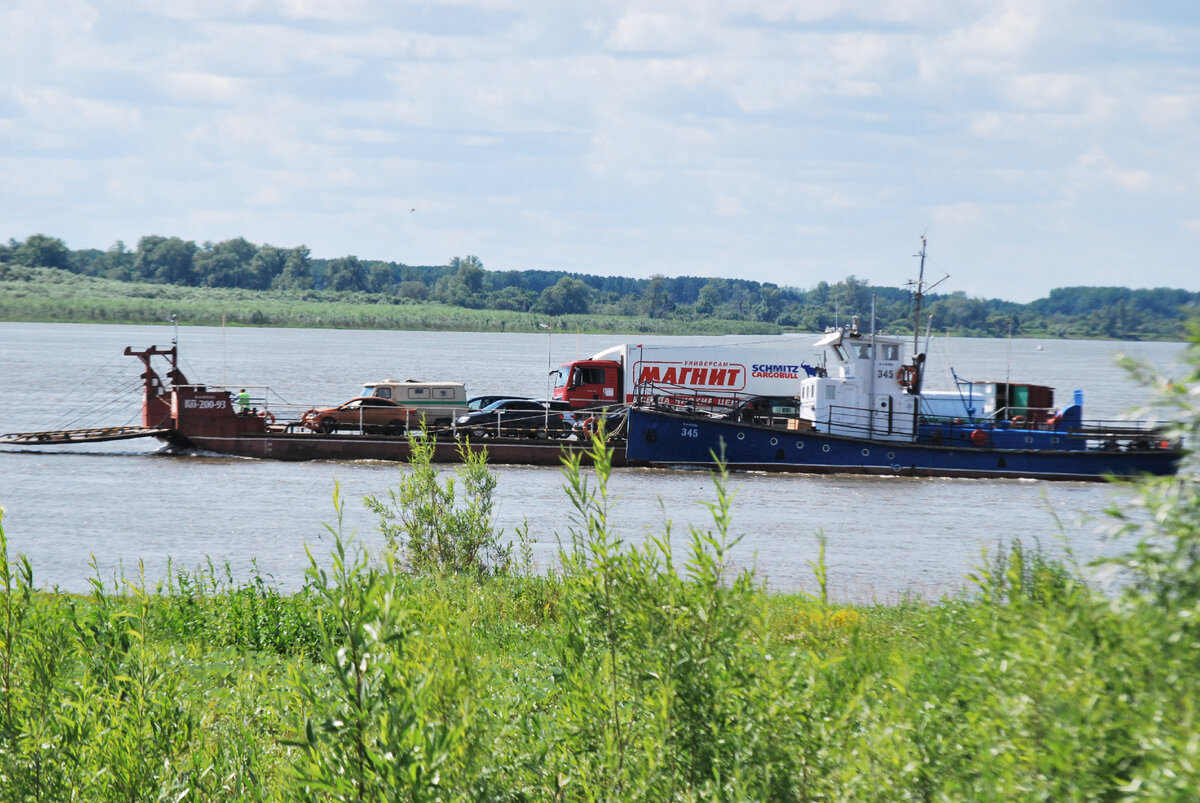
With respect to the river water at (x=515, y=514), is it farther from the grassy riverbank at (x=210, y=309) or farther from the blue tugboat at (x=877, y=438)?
the grassy riverbank at (x=210, y=309)

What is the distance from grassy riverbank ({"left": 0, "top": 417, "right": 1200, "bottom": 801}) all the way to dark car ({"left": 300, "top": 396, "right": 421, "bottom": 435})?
116ft

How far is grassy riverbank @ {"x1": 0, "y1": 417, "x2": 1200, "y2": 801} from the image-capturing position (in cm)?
418

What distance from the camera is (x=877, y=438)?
40.1m

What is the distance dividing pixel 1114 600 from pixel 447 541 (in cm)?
1245

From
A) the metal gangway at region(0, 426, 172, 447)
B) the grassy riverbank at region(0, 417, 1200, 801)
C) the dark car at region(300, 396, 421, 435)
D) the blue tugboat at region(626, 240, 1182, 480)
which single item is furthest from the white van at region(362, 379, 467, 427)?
the grassy riverbank at region(0, 417, 1200, 801)

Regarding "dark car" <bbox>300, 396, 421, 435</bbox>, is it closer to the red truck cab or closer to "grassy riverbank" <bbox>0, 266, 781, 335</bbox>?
the red truck cab

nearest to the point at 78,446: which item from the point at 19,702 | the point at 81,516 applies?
the point at 81,516

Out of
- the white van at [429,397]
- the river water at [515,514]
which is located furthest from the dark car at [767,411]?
the white van at [429,397]

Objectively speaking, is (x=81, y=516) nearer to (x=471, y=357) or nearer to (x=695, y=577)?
(x=695, y=577)

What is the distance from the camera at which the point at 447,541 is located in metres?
16.0

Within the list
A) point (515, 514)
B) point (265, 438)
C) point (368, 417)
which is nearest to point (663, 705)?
point (515, 514)

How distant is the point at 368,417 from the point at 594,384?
10117 millimetres

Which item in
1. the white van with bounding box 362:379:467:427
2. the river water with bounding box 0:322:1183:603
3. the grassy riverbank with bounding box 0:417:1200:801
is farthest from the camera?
the white van with bounding box 362:379:467:427

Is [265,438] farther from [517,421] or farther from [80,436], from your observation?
[517,421]
